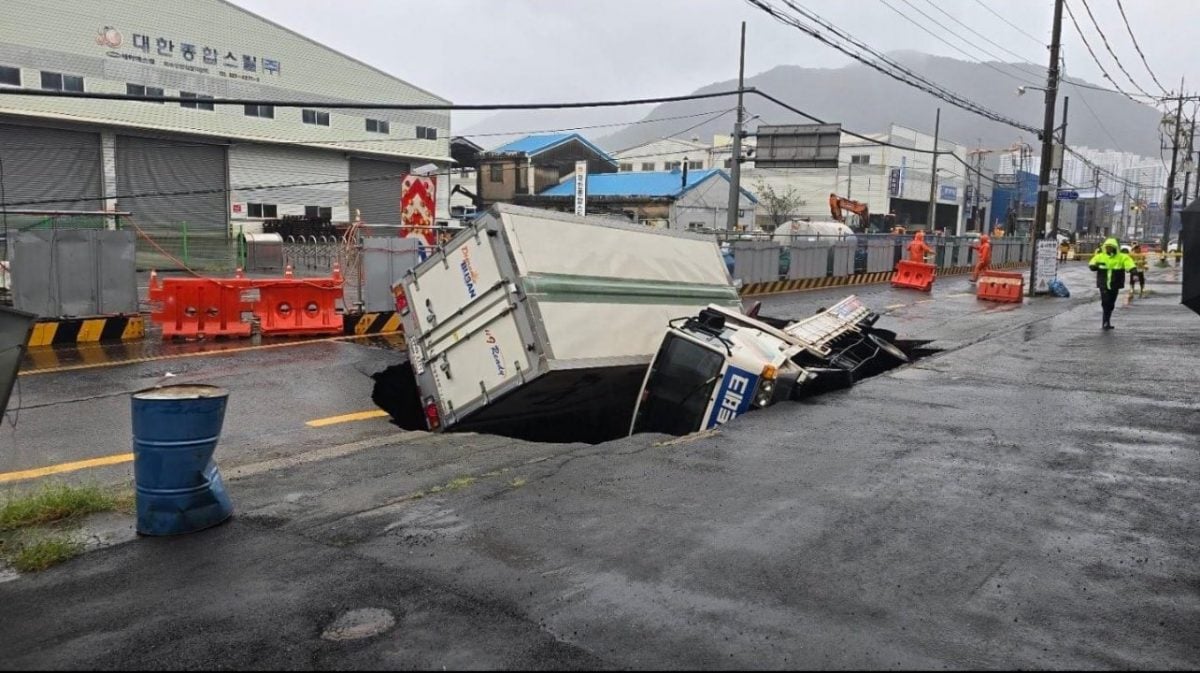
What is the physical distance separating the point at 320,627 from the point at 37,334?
1173 cm

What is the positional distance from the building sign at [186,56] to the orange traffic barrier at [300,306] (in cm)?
2702

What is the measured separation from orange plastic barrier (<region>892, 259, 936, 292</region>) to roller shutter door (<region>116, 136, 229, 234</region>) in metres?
28.2

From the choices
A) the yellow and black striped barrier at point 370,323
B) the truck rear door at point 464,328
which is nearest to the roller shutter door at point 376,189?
the yellow and black striped barrier at point 370,323

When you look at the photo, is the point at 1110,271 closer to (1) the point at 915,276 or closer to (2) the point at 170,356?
(1) the point at 915,276

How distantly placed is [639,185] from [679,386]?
174ft

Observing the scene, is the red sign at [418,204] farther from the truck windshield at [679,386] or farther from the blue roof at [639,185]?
the blue roof at [639,185]

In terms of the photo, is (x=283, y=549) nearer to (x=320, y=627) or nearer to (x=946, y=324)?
(x=320, y=627)

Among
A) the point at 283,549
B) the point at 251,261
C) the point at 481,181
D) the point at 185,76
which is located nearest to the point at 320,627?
the point at 283,549

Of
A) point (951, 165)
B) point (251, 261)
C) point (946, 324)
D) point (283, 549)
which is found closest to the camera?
point (283, 549)

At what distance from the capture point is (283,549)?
5.03 m

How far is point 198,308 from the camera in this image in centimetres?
1405

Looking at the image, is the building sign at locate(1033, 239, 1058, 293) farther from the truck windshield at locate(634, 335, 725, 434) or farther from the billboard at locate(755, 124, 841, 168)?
the truck windshield at locate(634, 335, 725, 434)

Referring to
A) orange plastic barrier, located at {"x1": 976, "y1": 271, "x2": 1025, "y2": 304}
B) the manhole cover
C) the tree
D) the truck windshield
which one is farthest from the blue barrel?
the tree

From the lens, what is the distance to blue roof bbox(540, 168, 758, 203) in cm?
5733
